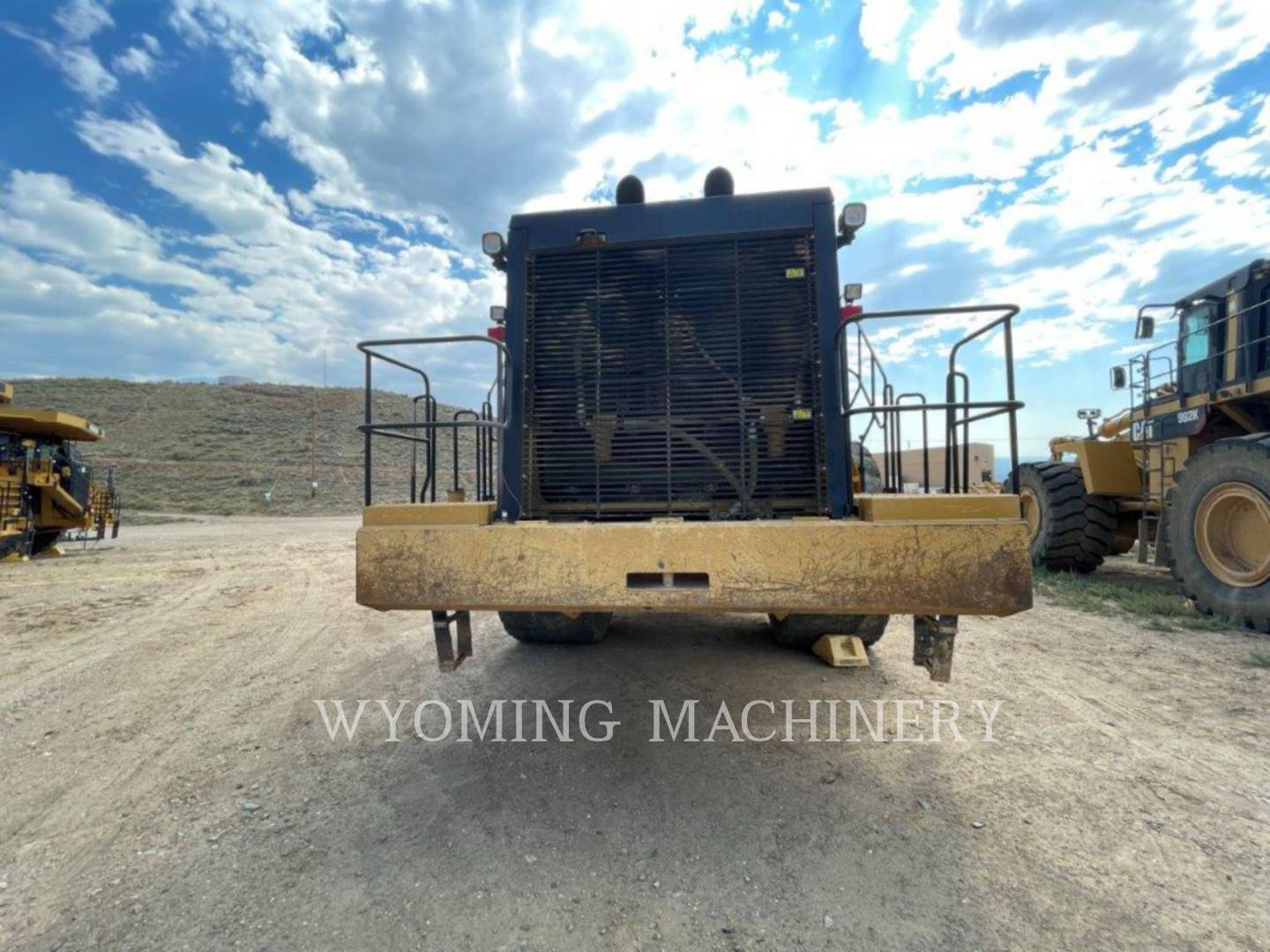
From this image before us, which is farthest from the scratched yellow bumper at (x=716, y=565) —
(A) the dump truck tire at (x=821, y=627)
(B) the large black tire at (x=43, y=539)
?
(B) the large black tire at (x=43, y=539)

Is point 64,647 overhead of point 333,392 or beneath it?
beneath

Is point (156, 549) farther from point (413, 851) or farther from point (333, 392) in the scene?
point (333, 392)

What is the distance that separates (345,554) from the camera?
427 inches

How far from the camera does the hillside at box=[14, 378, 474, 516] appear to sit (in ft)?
83.3

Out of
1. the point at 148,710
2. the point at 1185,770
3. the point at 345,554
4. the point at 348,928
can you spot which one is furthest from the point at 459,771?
the point at 345,554

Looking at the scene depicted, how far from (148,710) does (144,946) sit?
2.30 m

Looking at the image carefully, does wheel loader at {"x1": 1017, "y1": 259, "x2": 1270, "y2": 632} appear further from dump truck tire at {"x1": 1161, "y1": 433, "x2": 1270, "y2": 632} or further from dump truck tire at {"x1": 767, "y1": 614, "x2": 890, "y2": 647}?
dump truck tire at {"x1": 767, "y1": 614, "x2": 890, "y2": 647}

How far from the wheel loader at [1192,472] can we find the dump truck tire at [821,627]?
1152 mm

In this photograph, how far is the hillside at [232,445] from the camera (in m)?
25.4

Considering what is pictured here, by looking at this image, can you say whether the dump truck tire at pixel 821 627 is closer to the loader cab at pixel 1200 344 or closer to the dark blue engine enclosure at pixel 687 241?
the dark blue engine enclosure at pixel 687 241

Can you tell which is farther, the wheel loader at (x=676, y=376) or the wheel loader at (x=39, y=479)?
the wheel loader at (x=39, y=479)

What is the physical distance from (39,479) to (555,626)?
12146 mm

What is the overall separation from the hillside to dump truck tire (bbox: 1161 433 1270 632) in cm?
2246

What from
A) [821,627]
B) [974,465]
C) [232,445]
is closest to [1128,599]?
[821,627]
